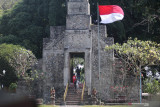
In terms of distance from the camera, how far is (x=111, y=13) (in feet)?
80.6

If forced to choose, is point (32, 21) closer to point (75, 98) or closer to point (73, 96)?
point (73, 96)

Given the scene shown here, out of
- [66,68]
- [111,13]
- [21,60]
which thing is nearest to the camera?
[111,13]

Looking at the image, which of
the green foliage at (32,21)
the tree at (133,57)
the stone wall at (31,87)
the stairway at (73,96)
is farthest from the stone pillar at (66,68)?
the green foliage at (32,21)

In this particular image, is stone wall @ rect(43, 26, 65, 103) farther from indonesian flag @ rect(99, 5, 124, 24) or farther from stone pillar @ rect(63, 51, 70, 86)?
indonesian flag @ rect(99, 5, 124, 24)

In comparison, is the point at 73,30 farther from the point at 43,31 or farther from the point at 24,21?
the point at 24,21

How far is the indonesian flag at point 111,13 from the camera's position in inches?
963

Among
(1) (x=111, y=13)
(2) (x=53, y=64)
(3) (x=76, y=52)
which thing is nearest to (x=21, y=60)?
(2) (x=53, y=64)

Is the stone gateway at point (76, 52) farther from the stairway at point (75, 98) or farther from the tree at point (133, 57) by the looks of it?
the tree at point (133, 57)

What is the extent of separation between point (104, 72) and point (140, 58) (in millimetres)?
4395

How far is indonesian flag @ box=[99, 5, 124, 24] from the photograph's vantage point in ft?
80.3

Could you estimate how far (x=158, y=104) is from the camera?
389 inches

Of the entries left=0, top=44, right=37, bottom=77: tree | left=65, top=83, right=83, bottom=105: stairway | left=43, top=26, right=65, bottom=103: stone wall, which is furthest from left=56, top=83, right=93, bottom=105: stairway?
left=0, top=44, right=37, bottom=77: tree

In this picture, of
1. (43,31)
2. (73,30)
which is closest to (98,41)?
(73,30)

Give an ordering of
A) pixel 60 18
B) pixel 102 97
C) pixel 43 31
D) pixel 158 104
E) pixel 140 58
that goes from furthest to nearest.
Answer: pixel 43 31 → pixel 60 18 → pixel 102 97 → pixel 140 58 → pixel 158 104
